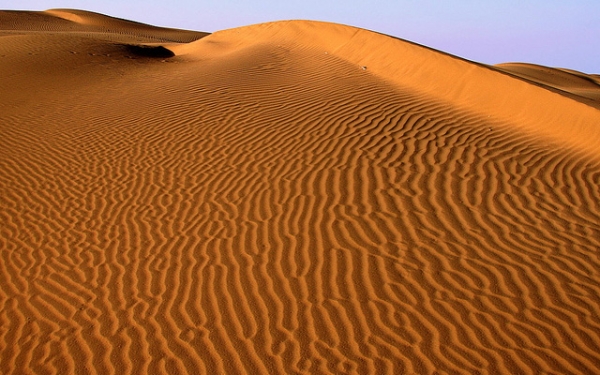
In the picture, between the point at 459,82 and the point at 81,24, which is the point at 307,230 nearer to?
the point at 459,82

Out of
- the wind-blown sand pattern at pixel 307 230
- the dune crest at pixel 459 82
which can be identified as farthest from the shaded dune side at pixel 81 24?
the wind-blown sand pattern at pixel 307 230

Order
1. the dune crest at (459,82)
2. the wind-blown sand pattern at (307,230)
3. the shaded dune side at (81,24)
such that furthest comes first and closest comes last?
the shaded dune side at (81,24) < the dune crest at (459,82) < the wind-blown sand pattern at (307,230)

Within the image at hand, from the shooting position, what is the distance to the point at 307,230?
6090mm

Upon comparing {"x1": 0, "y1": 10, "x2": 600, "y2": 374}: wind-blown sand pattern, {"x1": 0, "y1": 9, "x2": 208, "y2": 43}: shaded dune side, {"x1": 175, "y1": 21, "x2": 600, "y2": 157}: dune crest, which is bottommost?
{"x1": 0, "y1": 9, "x2": 208, "y2": 43}: shaded dune side

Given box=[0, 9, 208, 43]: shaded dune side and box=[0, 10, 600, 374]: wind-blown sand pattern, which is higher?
box=[0, 10, 600, 374]: wind-blown sand pattern

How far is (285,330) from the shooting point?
453 cm

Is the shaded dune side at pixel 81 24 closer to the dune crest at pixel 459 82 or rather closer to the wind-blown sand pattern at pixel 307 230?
the dune crest at pixel 459 82

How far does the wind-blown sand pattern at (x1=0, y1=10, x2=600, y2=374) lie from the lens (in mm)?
4363

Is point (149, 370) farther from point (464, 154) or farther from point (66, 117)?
point (66, 117)

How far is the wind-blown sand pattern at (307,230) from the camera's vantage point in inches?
172

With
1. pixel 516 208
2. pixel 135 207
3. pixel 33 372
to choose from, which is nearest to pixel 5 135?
pixel 135 207

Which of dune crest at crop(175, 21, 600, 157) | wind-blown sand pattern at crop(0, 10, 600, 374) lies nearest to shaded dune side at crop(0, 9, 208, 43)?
dune crest at crop(175, 21, 600, 157)

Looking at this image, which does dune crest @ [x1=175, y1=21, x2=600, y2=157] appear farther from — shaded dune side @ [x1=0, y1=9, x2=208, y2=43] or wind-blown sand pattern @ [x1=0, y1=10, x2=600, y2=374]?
shaded dune side @ [x1=0, y1=9, x2=208, y2=43]

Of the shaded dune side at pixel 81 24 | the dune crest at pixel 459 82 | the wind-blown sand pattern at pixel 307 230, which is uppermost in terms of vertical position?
the dune crest at pixel 459 82
